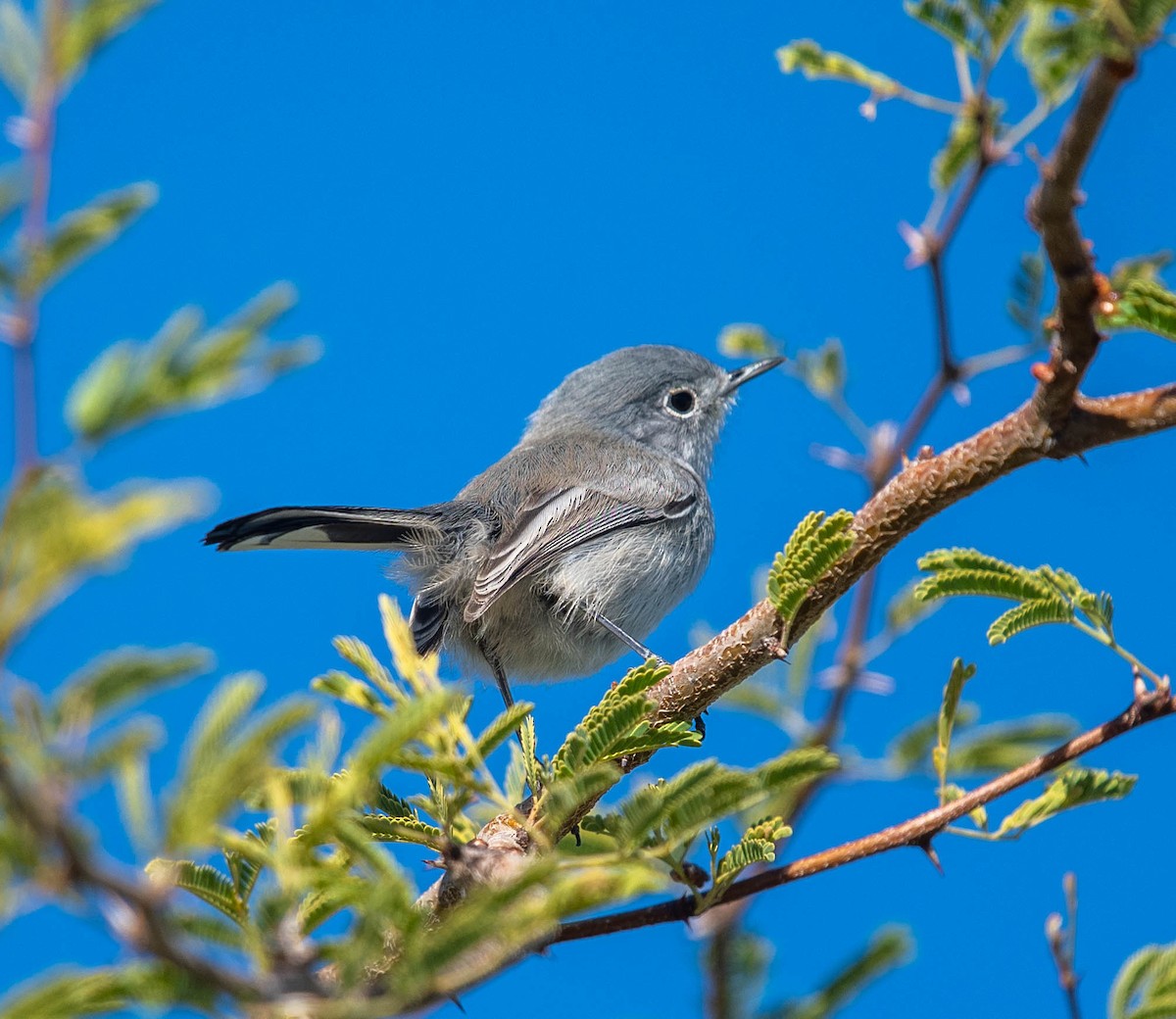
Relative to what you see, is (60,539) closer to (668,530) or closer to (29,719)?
(29,719)

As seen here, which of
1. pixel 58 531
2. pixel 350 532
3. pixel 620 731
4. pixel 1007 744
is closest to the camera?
pixel 58 531

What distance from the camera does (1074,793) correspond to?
187cm

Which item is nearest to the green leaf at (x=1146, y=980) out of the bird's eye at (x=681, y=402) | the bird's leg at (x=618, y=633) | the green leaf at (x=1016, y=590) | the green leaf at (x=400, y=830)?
the green leaf at (x=1016, y=590)

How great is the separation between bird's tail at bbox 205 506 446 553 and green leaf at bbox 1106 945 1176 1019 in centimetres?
204

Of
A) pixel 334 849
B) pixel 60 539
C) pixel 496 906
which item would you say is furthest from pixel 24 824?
pixel 334 849

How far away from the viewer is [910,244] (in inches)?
89.4

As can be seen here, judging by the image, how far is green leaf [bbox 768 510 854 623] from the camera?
188cm

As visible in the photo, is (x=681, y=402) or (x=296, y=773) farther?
(x=681, y=402)

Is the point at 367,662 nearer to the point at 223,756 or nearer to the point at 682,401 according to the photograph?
the point at 223,756

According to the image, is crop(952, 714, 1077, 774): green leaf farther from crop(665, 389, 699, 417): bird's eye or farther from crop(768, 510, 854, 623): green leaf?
crop(665, 389, 699, 417): bird's eye

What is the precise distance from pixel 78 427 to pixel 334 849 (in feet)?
3.63

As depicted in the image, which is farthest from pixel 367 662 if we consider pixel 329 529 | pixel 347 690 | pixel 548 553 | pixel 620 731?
pixel 548 553

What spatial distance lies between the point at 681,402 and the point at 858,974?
3969mm

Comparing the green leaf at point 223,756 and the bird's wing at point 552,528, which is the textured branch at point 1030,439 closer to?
the green leaf at point 223,756
